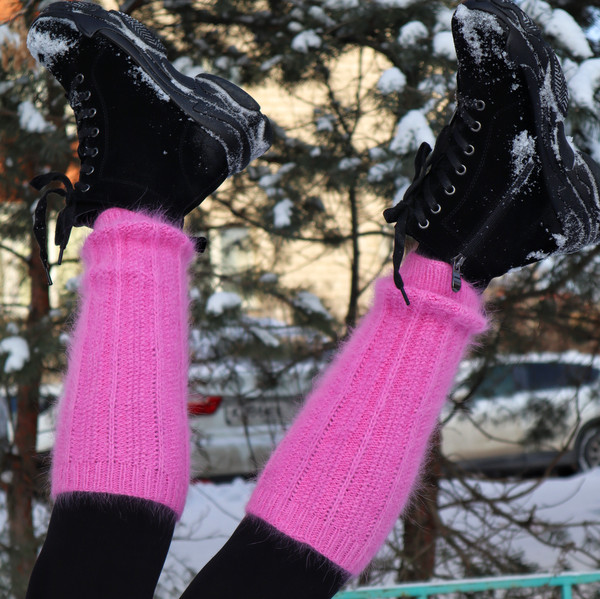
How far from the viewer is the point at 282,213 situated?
268 centimetres

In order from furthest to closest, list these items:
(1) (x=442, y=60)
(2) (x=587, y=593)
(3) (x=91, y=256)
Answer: (2) (x=587, y=593), (1) (x=442, y=60), (3) (x=91, y=256)

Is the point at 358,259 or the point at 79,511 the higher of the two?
the point at 79,511

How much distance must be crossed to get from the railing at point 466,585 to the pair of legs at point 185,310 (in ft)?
2.18

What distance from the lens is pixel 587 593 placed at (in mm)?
2879

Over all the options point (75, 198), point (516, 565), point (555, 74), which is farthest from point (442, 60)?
point (516, 565)

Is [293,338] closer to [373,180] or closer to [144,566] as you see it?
[373,180]

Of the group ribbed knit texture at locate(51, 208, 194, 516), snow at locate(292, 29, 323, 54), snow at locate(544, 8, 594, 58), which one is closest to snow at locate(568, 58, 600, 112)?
snow at locate(544, 8, 594, 58)

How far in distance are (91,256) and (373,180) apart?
125 centimetres

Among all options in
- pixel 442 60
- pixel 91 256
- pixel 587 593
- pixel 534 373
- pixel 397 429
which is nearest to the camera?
pixel 397 429

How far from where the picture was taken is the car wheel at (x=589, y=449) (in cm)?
604

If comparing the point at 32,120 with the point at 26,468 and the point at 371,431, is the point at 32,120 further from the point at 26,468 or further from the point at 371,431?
the point at 371,431

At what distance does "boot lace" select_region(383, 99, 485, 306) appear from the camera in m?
1.31

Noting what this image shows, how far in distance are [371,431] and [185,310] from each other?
0.40m

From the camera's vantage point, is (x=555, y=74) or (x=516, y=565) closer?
(x=555, y=74)
